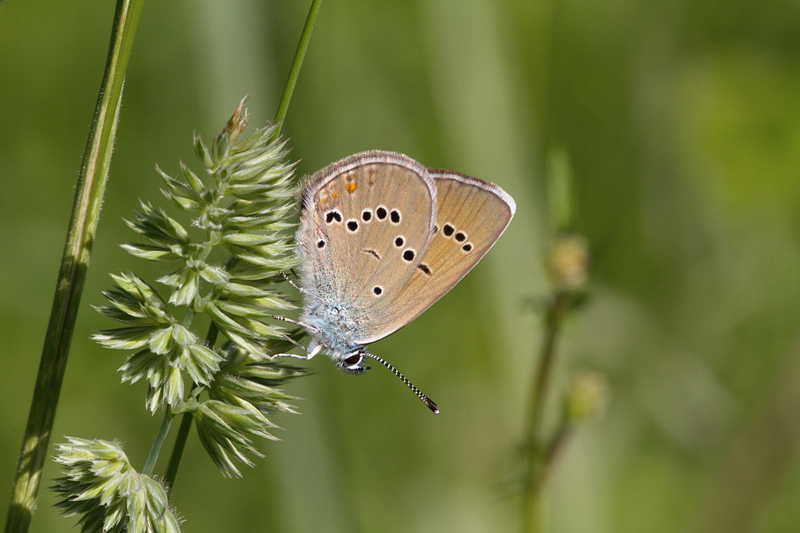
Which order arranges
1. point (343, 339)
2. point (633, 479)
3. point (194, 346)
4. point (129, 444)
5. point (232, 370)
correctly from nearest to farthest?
point (194, 346) → point (232, 370) → point (343, 339) → point (129, 444) → point (633, 479)

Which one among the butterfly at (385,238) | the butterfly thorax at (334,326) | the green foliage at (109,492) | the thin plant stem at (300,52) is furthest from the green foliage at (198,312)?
the butterfly thorax at (334,326)

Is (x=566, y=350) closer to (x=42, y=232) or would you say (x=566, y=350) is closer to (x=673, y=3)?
(x=673, y=3)

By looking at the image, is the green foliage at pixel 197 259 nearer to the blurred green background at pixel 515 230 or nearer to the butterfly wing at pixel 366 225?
the butterfly wing at pixel 366 225

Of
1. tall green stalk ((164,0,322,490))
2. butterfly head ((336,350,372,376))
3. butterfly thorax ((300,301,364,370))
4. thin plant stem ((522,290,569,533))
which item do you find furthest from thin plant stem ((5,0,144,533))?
thin plant stem ((522,290,569,533))

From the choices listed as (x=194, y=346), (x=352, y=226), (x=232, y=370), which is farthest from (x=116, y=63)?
(x=352, y=226)

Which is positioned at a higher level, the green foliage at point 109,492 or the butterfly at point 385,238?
the butterfly at point 385,238

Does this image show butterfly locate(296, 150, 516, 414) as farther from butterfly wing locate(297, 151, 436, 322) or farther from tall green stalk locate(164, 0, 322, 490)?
tall green stalk locate(164, 0, 322, 490)

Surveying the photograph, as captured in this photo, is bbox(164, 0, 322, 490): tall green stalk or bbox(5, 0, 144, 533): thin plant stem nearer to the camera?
bbox(5, 0, 144, 533): thin plant stem
